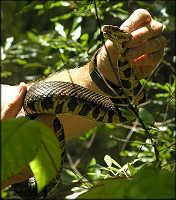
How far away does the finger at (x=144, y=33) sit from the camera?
2058mm

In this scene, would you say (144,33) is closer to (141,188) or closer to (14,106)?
(14,106)

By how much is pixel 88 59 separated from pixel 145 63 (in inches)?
26.8

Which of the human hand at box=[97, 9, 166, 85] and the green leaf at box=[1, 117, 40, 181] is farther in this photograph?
the human hand at box=[97, 9, 166, 85]

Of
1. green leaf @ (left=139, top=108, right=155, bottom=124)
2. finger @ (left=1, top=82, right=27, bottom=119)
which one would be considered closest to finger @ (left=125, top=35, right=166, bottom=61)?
green leaf @ (left=139, top=108, right=155, bottom=124)

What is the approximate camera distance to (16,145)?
2.59 feet

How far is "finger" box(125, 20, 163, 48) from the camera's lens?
81.0 inches

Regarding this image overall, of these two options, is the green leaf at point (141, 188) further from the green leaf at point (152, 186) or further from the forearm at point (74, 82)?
the forearm at point (74, 82)

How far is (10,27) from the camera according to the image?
6.04 m

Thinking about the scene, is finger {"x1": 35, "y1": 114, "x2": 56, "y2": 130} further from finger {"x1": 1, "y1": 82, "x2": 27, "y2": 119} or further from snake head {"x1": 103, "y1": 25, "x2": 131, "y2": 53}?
snake head {"x1": 103, "y1": 25, "x2": 131, "y2": 53}

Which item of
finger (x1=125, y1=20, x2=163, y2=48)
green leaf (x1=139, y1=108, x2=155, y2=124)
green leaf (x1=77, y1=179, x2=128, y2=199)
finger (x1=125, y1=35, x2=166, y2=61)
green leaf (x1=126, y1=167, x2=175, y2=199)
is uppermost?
green leaf (x1=126, y1=167, x2=175, y2=199)

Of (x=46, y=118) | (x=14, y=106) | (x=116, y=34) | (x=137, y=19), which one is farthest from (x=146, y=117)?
(x=14, y=106)

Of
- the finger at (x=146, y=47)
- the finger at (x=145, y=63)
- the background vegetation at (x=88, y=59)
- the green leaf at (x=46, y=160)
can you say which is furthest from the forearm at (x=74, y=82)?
the green leaf at (x=46, y=160)

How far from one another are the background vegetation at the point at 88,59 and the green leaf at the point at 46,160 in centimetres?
70

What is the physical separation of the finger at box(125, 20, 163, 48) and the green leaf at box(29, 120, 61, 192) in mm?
1269
